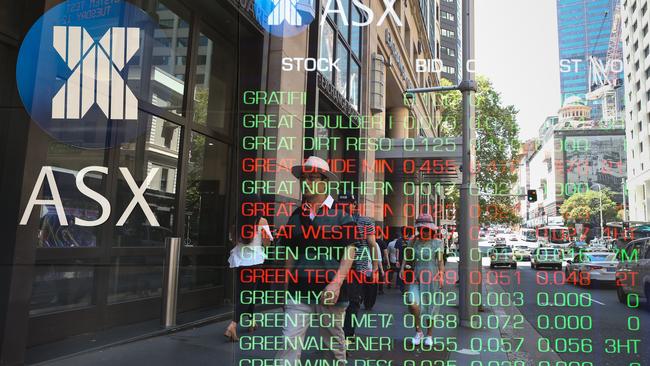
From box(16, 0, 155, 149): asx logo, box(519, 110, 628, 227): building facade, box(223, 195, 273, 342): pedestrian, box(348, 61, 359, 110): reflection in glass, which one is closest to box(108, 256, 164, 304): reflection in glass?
box(223, 195, 273, 342): pedestrian

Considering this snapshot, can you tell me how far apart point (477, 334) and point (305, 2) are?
16.1 ft

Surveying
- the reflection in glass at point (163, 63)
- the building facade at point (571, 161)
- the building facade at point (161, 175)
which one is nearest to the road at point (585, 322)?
the building facade at point (571, 161)

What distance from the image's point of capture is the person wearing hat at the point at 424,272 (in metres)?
5.68

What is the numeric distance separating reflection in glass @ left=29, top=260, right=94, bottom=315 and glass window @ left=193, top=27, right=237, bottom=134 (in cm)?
203

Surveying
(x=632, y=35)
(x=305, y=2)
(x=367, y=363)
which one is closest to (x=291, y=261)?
(x=367, y=363)

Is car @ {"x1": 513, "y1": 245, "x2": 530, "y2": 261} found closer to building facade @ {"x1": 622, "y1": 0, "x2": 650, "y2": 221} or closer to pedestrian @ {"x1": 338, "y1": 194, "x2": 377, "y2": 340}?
building facade @ {"x1": 622, "y1": 0, "x2": 650, "y2": 221}

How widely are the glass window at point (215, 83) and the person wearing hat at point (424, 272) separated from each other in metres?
2.76

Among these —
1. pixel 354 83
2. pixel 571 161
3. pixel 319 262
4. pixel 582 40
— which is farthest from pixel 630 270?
pixel 354 83

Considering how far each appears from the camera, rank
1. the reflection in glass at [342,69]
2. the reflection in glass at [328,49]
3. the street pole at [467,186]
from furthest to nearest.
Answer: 1. the reflection in glass at [342,69]
2. the reflection in glass at [328,49]
3. the street pole at [467,186]

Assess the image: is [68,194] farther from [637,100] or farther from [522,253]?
[637,100]

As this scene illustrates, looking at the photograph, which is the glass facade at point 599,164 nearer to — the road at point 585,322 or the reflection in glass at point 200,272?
the road at point 585,322

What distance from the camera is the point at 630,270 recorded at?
473 cm

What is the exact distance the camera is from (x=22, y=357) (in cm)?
376

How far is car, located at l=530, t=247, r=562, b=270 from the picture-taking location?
495 cm
